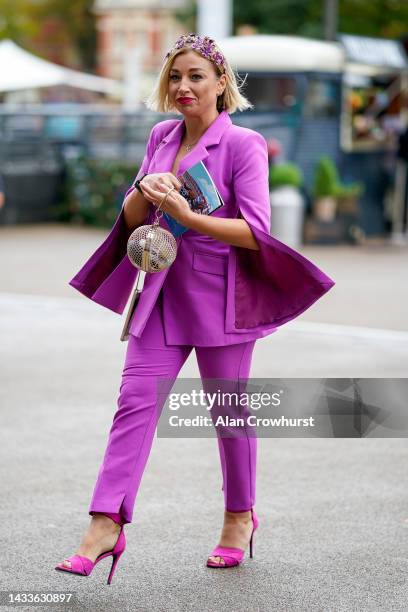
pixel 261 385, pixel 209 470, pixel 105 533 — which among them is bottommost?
pixel 209 470

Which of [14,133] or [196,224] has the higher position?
[196,224]

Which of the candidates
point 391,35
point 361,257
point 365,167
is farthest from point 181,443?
point 391,35

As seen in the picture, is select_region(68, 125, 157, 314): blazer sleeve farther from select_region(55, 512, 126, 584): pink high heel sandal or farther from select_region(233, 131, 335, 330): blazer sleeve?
select_region(55, 512, 126, 584): pink high heel sandal

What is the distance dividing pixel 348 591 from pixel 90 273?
1.42 meters

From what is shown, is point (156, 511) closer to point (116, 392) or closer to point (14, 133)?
point (116, 392)

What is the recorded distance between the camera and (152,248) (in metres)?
4.24

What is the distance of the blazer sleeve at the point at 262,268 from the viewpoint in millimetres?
4387

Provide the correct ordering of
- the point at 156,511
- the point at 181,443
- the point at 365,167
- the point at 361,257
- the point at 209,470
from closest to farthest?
1. the point at 156,511
2. the point at 209,470
3. the point at 181,443
4. the point at 361,257
5. the point at 365,167

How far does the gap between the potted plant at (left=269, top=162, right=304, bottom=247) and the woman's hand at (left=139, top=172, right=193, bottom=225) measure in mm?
12319

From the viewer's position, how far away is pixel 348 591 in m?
4.54

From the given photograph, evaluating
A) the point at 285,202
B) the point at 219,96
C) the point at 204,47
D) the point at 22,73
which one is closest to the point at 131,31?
the point at 22,73

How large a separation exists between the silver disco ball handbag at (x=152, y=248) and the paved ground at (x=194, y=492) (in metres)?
1.12

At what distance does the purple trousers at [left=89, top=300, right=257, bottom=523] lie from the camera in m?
4.32

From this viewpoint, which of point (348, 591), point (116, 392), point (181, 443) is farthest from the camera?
point (116, 392)
